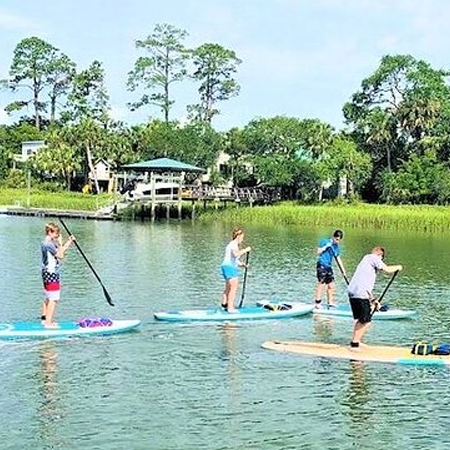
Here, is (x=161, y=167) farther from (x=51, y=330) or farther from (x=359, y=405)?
(x=359, y=405)

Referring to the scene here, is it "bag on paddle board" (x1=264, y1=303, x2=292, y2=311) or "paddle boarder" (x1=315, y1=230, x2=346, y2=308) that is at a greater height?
"paddle boarder" (x1=315, y1=230, x2=346, y2=308)

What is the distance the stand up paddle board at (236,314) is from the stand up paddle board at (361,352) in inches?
111

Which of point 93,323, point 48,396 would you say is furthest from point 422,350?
point 48,396

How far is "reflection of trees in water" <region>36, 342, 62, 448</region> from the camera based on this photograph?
38.6 feet

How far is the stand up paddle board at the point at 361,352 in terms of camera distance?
1612cm

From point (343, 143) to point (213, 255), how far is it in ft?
131

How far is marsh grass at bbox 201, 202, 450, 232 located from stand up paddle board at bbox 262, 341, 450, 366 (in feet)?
143

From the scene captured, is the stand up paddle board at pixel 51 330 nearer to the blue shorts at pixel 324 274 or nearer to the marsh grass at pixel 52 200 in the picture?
the blue shorts at pixel 324 274

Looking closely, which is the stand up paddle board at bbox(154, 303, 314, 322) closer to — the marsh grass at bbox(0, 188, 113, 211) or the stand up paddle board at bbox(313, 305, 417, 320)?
the stand up paddle board at bbox(313, 305, 417, 320)

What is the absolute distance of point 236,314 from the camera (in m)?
20.6

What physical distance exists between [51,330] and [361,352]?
614 centimetres

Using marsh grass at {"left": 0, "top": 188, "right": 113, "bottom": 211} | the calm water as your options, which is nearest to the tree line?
marsh grass at {"left": 0, "top": 188, "right": 113, "bottom": 211}

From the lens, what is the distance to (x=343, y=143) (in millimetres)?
77250

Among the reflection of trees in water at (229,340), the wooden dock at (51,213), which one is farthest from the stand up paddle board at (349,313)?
the wooden dock at (51,213)
